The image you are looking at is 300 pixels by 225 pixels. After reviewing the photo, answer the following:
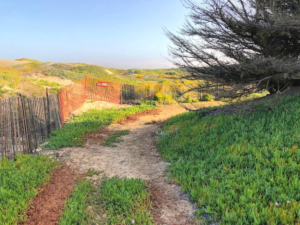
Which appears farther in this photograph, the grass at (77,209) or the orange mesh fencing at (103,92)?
the orange mesh fencing at (103,92)

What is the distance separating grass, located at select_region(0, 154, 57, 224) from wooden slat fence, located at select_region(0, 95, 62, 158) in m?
0.44

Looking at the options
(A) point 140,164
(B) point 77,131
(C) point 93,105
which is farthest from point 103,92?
(A) point 140,164

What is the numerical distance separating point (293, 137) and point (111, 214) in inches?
148

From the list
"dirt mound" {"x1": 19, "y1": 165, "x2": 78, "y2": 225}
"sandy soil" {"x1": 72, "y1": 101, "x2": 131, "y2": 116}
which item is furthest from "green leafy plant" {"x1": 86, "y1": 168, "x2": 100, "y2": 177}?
"sandy soil" {"x1": 72, "y1": 101, "x2": 131, "y2": 116}

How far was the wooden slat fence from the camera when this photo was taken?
481cm

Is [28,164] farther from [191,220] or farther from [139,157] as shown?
[191,220]

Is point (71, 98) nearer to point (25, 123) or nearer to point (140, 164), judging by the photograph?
point (25, 123)

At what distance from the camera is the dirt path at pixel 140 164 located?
3.18 m

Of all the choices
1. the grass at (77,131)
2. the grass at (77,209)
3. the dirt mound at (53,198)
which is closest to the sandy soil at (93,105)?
the grass at (77,131)

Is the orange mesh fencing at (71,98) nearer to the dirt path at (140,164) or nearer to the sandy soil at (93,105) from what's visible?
the sandy soil at (93,105)

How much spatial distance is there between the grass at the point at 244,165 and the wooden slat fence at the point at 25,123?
3703mm

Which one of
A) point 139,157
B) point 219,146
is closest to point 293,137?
point 219,146

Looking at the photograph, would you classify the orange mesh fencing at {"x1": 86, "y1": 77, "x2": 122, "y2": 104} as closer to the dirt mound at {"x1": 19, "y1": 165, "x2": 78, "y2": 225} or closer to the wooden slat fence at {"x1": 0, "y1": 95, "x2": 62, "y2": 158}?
the wooden slat fence at {"x1": 0, "y1": 95, "x2": 62, "y2": 158}

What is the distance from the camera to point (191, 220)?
9.59 ft
